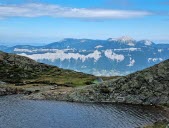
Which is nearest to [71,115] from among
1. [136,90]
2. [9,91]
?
[136,90]

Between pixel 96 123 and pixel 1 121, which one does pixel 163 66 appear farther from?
pixel 1 121

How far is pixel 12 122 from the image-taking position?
92.2 m

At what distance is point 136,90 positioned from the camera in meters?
140

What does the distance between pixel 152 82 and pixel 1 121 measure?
68378 millimetres

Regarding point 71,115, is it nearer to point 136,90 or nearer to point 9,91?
point 136,90

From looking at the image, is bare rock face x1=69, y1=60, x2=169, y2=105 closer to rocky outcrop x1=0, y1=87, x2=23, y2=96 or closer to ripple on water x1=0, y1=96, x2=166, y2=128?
ripple on water x1=0, y1=96, x2=166, y2=128

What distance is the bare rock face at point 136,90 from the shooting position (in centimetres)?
13662

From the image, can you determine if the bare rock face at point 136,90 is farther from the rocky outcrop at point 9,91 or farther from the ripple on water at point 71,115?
the rocky outcrop at point 9,91

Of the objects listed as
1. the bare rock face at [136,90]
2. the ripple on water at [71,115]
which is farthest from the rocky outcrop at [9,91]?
the bare rock face at [136,90]

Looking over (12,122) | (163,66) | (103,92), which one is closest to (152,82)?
(163,66)

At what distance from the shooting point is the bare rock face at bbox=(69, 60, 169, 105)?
13662 centimetres

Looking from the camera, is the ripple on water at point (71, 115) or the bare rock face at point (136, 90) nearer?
the ripple on water at point (71, 115)

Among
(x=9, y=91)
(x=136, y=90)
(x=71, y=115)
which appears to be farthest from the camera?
(x=9, y=91)

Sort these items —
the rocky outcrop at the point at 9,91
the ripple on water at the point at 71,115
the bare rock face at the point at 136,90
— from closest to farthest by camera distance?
the ripple on water at the point at 71,115
the bare rock face at the point at 136,90
the rocky outcrop at the point at 9,91
